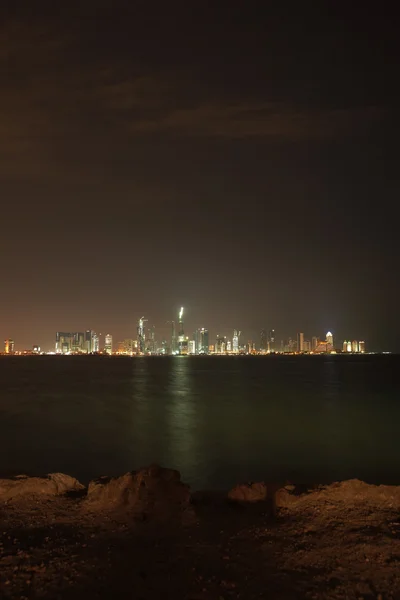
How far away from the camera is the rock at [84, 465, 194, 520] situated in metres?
9.15

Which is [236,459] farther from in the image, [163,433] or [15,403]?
[15,403]

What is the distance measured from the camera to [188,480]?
19156 mm

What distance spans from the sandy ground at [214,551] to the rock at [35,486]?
40 centimetres

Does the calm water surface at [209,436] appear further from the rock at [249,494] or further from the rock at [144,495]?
the rock at [144,495]

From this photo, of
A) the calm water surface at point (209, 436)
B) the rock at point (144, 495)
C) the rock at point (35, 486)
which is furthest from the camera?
the calm water surface at point (209, 436)

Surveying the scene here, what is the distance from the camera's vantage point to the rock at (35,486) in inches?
402

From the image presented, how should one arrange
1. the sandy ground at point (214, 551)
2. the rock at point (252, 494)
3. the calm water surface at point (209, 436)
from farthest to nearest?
the calm water surface at point (209, 436) < the rock at point (252, 494) < the sandy ground at point (214, 551)

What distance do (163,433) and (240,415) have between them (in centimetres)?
Answer: 975

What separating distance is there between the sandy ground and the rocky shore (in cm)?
2

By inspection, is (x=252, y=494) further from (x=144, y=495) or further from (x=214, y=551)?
(x=214, y=551)

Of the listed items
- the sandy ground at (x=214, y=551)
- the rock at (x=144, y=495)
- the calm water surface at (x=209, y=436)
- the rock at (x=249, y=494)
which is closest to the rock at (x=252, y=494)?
the rock at (x=249, y=494)

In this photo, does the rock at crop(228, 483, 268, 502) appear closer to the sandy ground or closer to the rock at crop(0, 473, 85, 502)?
the sandy ground

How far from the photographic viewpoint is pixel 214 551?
297 inches

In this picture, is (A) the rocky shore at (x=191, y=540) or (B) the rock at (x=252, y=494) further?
(B) the rock at (x=252, y=494)
